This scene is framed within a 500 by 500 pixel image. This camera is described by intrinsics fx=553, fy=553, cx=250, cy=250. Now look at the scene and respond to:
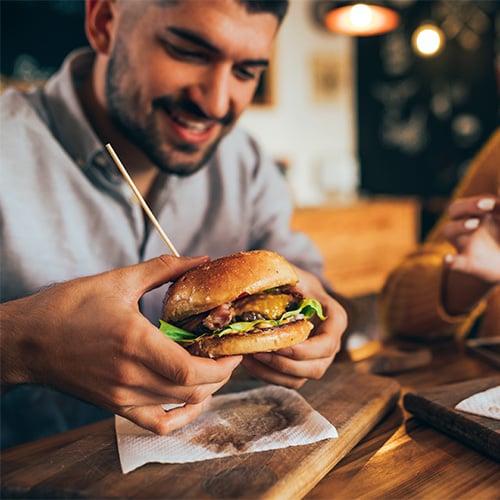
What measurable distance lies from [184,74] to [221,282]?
81cm

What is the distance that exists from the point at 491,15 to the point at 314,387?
19.3 feet

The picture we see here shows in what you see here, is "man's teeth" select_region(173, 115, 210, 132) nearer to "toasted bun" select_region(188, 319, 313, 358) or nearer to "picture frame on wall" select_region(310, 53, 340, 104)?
"toasted bun" select_region(188, 319, 313, 358)

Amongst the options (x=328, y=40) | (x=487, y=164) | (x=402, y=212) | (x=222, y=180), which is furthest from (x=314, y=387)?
(x=328, y=40)

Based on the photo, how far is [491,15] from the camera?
19.3ft

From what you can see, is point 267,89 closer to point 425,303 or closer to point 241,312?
point 425,303

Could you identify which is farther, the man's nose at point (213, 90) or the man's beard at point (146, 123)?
the man's beard at point (146, 123)

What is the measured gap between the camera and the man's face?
5.28ft

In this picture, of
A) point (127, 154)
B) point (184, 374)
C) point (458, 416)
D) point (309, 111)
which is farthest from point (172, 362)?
point (309, 111)

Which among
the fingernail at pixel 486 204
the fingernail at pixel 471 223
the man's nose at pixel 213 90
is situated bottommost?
the fingernail at pixel 471 223

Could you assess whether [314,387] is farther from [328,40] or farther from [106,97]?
[328,40]

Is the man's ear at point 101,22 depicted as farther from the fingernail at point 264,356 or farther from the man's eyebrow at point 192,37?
the fingernail at point 264,356

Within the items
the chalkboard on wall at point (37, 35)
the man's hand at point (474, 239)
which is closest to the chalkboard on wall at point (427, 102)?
the chalkboard on wall at point (37, 35)

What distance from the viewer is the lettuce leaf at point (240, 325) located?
1135 millimetres

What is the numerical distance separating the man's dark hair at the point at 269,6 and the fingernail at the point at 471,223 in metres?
0.88
